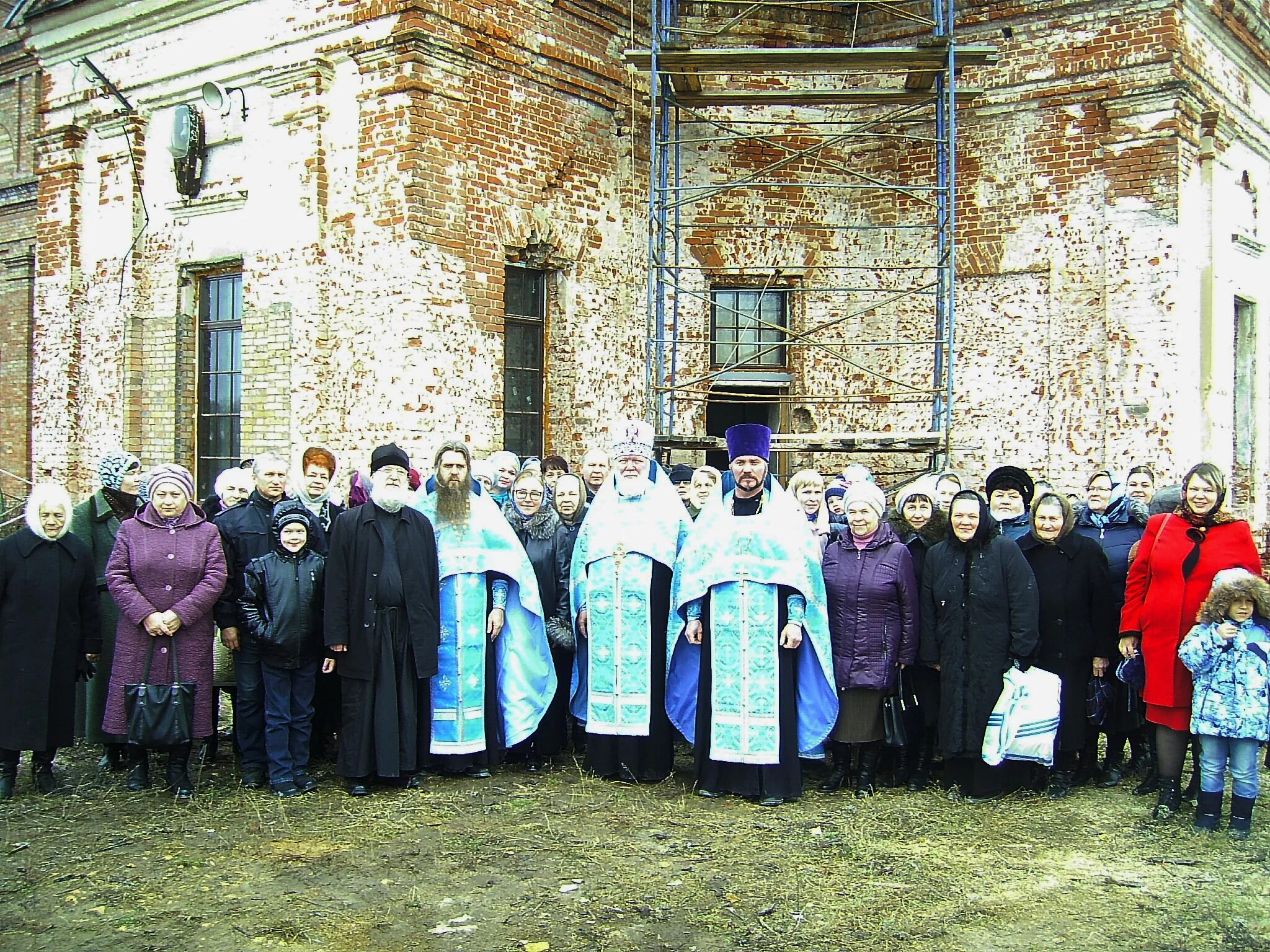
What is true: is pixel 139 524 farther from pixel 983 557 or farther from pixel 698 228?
pixel 698 228

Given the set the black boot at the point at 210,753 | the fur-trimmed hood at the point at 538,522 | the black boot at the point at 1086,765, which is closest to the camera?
the black boot at the point at 1086,765

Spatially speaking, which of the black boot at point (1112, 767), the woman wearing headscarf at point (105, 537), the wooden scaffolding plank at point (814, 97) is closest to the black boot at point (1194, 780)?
the black boot at point (1112, 767)

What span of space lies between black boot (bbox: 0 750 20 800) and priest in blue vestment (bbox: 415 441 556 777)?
216 cm

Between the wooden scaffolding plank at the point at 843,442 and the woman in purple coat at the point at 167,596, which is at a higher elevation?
the wooden scaffolding plank at the point at 843,442

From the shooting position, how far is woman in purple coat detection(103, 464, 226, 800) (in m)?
6.07

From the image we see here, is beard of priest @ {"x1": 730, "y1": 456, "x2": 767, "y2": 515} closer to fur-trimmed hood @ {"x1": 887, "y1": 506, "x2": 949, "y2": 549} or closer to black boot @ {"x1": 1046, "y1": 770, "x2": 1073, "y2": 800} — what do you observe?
fur-trimmed hood @ {"x1": 887, "y1": 506, "x2": 949, "y2": 549}

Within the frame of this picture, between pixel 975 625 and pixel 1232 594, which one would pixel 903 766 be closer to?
pixel 975 625

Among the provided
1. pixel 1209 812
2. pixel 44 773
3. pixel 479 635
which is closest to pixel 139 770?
pixel 44 773

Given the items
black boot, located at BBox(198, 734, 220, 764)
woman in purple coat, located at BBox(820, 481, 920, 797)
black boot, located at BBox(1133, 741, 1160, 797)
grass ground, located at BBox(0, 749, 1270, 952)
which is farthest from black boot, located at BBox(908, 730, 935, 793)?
black boot, located at BBox(198, 734, 220, 764)

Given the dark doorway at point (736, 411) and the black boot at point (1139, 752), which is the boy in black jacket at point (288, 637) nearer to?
the black boot at point (1139, 752)

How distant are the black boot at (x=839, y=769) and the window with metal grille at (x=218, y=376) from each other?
22.2 ft

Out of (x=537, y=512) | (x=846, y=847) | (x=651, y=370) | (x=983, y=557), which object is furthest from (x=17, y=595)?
(x=651, y=370)

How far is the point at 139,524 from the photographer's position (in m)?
6.17

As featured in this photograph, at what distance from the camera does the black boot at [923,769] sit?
642cm
